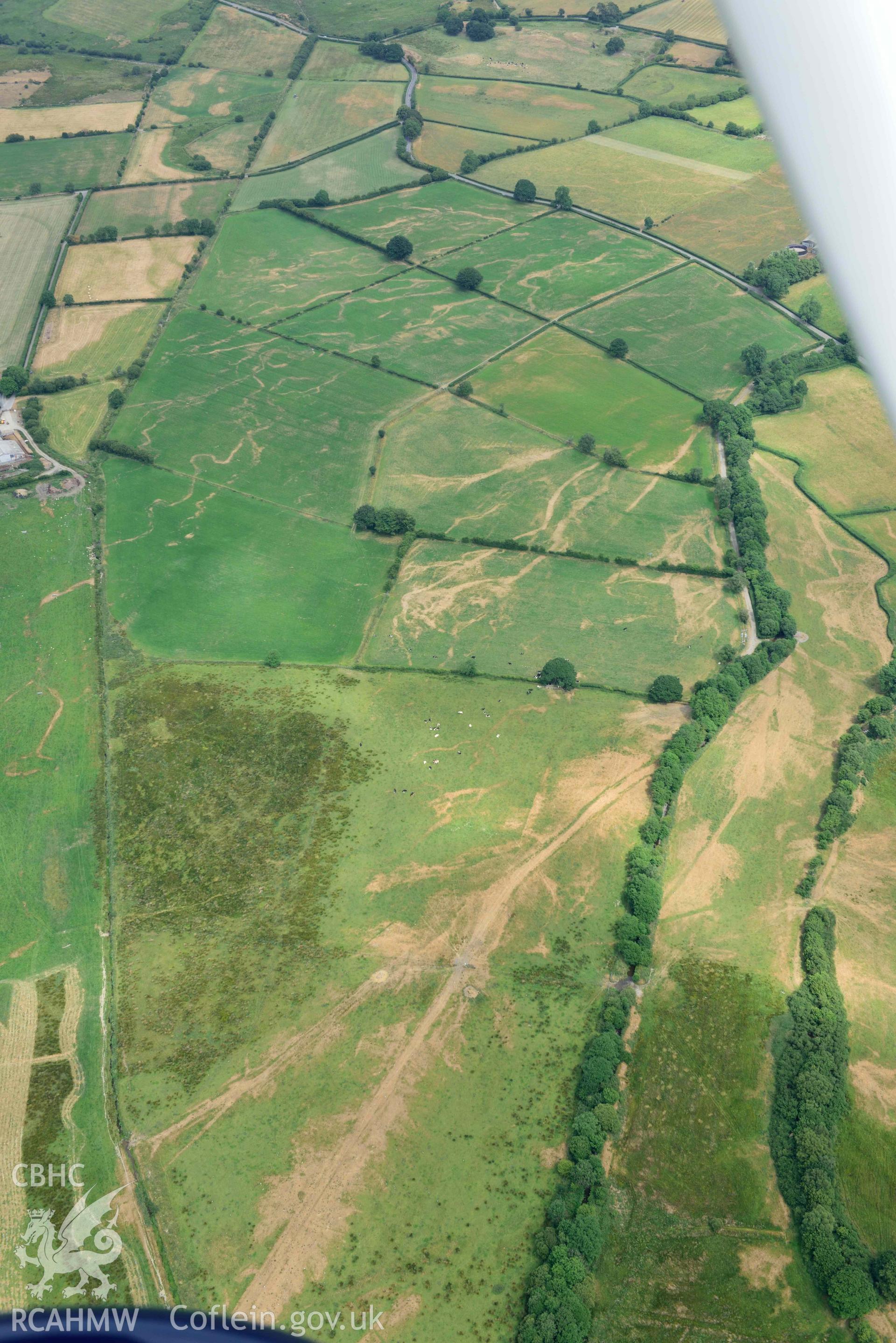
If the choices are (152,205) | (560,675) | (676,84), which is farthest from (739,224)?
(560,675)

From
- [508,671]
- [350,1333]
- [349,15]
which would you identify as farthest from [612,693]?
[349,15]

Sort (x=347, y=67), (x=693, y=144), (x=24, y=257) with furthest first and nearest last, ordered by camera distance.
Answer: (x=347, y=67), (x=693, y=144), (x=24, y=257)

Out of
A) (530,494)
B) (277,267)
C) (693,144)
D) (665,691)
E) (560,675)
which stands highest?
(693,144)

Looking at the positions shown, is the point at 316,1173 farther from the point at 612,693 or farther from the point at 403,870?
the point at 612,693

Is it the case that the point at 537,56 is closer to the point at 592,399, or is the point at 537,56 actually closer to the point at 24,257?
the point at 24,257

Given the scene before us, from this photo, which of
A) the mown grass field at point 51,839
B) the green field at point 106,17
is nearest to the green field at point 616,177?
the green field at point 106,17

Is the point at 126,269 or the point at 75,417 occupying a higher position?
the point at 126,269

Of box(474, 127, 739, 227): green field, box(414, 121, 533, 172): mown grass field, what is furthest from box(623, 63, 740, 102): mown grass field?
box(414, 121, 533, 172): mown grass field
